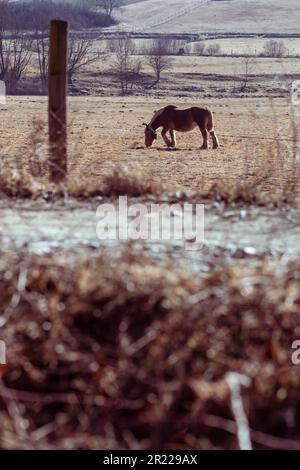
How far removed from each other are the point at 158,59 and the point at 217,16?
50.5 m

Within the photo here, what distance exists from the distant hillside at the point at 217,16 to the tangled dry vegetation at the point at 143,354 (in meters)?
100

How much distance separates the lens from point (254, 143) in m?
22.8

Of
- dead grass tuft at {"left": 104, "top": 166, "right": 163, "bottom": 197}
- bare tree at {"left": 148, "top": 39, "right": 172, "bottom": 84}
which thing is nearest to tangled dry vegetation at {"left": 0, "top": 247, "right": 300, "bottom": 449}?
dead grass tuft at {"left": 104, "top": 166, "right": 163, "bottom": 197}

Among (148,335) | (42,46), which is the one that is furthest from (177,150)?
(42,46)

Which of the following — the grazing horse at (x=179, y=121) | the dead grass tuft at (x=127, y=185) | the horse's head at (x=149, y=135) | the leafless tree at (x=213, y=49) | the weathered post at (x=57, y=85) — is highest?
the leafless tree at (x=213, y=49)

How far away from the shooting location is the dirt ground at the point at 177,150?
8.74m

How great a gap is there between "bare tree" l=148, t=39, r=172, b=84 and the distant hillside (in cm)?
2130

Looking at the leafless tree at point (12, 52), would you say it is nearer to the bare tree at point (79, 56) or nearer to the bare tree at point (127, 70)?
the bare tree at point (79, 56)

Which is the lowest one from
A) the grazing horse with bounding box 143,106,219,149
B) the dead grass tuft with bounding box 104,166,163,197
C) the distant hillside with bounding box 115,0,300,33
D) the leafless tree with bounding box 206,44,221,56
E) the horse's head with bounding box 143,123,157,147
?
the horse's head with bounding box 143,123,157,147

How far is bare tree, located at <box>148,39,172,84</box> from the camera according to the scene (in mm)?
69131

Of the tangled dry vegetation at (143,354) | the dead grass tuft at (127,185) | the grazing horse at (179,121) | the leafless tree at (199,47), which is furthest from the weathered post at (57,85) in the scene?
the leafless tree at (199,47)

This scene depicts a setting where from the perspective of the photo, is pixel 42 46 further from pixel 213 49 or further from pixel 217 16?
pixel 217 16

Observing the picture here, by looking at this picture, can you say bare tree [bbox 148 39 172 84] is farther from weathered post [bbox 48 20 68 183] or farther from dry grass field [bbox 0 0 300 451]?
dry grass field [bbox 0 0 300 451]

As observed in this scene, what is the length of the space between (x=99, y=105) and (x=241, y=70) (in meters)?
35.9
